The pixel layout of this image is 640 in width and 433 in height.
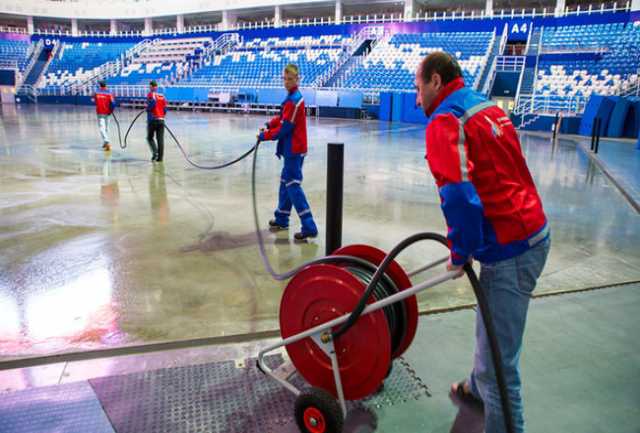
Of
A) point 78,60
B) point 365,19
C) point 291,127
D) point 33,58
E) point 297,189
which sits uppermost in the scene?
point 365,19

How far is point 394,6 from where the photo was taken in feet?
127

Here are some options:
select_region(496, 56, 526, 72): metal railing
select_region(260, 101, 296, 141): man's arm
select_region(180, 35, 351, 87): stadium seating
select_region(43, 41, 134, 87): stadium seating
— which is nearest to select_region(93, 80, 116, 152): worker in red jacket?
select_region(260, 101, 296, 141): man's arm

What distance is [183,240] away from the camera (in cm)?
538

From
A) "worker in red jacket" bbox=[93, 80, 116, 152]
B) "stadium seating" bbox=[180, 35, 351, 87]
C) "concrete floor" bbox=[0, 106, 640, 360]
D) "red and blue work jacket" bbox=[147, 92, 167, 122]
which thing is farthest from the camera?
"stadium seating" bbox=[180, 35, 351, 87]

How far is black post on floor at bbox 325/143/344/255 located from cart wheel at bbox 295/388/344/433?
167 cm

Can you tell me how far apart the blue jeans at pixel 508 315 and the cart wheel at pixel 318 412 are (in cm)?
69

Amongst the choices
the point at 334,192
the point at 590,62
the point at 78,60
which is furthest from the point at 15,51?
the point at 334,192

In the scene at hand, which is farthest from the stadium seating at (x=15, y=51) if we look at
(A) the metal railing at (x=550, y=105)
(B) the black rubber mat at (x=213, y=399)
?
(B) the black rubber mat at (x=213, y=399)

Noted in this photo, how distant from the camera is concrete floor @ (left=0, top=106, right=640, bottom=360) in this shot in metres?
3.56

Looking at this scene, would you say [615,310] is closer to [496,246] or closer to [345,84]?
[496,246]

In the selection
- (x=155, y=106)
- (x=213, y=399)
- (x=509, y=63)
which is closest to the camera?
(x=213, y=399)

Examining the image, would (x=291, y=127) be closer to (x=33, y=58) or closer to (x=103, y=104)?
(x=103, y=104)

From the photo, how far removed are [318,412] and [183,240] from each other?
3536mm

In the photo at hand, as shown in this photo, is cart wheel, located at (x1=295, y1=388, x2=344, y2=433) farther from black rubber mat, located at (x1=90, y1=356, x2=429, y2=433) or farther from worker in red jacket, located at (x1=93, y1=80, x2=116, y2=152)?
worker in red jacket, located at (x1=93, y1=80, x2=116, y2=152)
